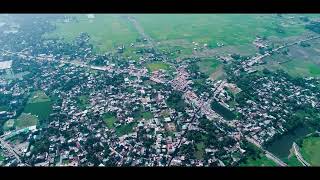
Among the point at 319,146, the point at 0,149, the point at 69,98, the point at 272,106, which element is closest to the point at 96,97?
the point at 69,98

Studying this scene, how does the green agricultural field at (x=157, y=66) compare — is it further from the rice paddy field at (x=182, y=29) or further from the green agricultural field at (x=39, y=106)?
the green agricultural field at (x=39, y=106)

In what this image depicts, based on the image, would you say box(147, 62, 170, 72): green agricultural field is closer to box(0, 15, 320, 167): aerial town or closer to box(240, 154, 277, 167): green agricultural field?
box(0, 15, 320, 167): aerial town

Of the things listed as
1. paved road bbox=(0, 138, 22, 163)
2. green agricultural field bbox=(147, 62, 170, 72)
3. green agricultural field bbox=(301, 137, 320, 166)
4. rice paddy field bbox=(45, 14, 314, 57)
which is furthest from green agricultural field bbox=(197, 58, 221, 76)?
paved road bbox=(0, 138, 22, 163)

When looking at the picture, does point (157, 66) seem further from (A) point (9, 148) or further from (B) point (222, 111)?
(A) point (9, 148)

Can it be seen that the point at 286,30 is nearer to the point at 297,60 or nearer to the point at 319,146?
the point at 297,60

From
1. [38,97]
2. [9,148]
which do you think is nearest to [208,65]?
[38,97]


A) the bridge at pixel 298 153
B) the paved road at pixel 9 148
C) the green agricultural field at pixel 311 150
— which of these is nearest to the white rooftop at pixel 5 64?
the paved road at pixel 9 148

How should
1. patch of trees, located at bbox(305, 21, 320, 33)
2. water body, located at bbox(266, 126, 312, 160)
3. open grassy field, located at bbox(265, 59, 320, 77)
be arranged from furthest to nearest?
patch of trees, located at bbox(305, 21, 320, 33) < open grassy field, located at bbox(265, 59, 320, 77) < water body, located at bbox(266, 126, 312, 160)
